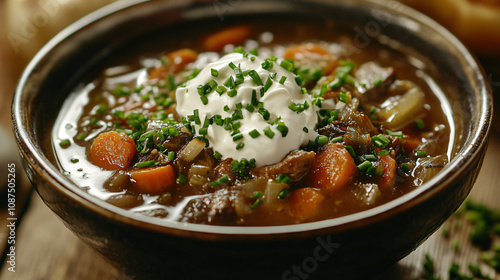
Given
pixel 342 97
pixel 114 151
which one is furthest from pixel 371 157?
pixel 114 151

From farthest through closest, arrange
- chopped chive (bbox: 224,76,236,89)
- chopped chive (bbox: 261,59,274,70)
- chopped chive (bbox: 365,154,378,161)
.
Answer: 1. chopped chive (bbox: 261,59,274,70)
2. chopped chive (bbox: 224,76,236,89)
3. chopped chive (bbox: 365,154,378,161)

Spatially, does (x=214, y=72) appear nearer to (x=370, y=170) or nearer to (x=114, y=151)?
(x=114, y=151)

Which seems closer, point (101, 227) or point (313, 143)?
point (101, 227)

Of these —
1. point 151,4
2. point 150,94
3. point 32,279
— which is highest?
point 151,4

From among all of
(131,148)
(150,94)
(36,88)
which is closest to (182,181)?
(131,148)

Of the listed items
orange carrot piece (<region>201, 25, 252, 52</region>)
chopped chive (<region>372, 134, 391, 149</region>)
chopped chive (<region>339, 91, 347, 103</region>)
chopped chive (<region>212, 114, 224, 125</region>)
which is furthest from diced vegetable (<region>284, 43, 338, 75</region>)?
chopped chive (<region>212, 114, 224, 125</region>)

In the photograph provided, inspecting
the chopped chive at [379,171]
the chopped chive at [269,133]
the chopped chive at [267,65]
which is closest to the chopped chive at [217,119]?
the chopped chive at [269,133]

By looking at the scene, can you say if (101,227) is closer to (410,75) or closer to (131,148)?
(131,148)

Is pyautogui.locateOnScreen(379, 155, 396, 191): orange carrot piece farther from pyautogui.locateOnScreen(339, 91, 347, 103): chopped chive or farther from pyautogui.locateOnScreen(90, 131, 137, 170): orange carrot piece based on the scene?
pyautogui.locateOnScreen(90, 131, 137, 170): orange carrot piece

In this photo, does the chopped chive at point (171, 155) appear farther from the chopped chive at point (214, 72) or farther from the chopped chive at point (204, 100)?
the chopped chive at point (214, 72)
